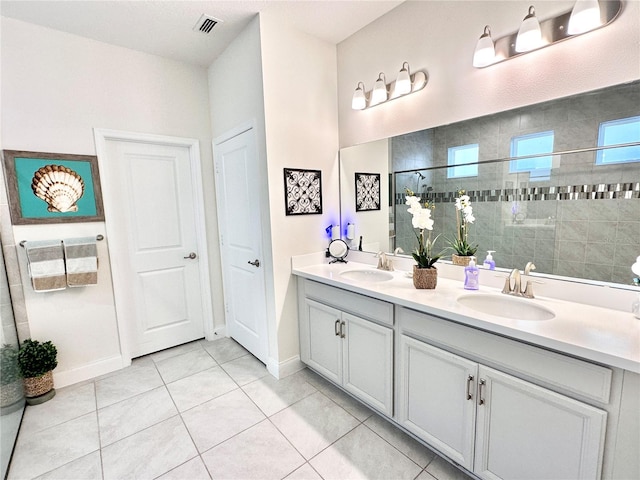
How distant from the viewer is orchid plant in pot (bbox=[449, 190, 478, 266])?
188 cm

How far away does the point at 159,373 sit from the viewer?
8.25 feet

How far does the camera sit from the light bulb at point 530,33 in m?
1.40

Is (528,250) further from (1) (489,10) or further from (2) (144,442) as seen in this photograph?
(2) (144,442)

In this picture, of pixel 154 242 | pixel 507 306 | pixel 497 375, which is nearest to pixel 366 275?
pixel 507 306

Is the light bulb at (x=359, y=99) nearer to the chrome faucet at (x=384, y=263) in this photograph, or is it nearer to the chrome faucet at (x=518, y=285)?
A: the chrome faucet at (x=384, y=263)

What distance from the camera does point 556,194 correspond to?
153 cm

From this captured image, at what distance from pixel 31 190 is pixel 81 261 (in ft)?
1.98

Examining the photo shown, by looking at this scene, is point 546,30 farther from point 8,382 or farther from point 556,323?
point 8,382

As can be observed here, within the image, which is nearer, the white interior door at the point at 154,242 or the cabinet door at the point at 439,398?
the cabinet door at the point at 439,398

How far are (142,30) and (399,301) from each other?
106 inches

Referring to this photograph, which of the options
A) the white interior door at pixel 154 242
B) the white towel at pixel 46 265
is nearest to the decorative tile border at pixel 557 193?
the white interior door at pixel 154 242

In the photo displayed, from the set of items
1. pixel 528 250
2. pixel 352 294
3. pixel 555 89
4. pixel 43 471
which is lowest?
pixel 43 471

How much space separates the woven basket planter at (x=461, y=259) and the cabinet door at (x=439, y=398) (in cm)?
66

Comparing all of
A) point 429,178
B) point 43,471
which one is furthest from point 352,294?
point 43,471
